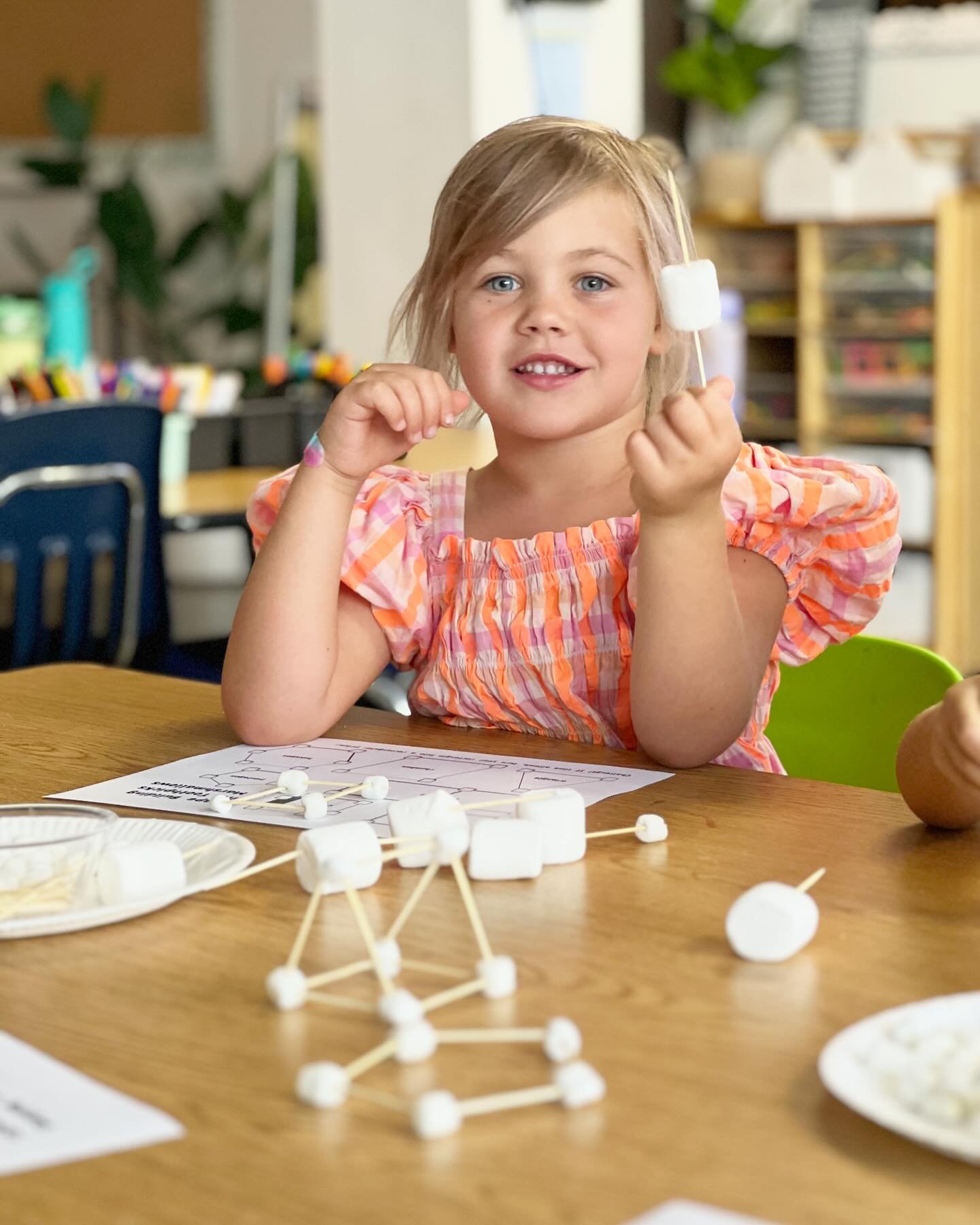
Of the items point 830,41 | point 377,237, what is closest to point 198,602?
point 377,237

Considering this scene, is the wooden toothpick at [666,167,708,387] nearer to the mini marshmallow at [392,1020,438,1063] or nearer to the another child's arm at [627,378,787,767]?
the another child's arm at [627,378,787,767]

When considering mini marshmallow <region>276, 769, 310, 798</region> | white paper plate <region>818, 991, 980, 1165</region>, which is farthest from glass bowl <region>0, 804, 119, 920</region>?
white paper plate <region>818, 991, 980, 1165</region>

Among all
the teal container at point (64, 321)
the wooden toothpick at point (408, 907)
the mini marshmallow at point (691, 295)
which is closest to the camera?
A: the wooden toothpick at point (408, 907)

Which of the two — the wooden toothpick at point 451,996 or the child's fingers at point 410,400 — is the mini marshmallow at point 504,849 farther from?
the child's fingers at point 410,400

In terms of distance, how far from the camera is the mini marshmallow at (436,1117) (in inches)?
20.0

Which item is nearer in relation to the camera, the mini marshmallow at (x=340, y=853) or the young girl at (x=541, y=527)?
the mini marshmallow at (x=340, y=853)

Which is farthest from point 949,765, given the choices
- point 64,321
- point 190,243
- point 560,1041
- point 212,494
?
point 190,243

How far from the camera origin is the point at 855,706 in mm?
1287

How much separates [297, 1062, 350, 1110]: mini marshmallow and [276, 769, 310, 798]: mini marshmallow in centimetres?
40

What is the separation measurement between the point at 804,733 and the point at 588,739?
0.19 meters

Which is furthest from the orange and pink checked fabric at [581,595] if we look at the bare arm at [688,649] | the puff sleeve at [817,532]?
the bare arm at [688,649]

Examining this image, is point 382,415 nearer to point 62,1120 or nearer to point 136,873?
point 136,873

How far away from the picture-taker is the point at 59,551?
7.91 ft

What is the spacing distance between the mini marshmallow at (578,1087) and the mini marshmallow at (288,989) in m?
0.12
